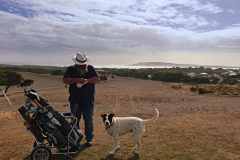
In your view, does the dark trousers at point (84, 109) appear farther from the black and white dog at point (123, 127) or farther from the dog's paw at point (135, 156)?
the dog's paw at point (135, 156)

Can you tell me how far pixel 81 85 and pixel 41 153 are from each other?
5.27 feet

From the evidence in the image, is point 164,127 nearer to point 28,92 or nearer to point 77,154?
point 77,154

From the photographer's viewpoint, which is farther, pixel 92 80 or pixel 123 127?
pixel 92 80

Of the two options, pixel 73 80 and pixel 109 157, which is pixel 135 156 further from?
pixel 73 80

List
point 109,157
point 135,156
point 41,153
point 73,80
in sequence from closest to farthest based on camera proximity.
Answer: point 41,153, point 109,157, point 135,156, point 73,80

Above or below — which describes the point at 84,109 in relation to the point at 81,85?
below

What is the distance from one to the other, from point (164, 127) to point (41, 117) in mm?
4886

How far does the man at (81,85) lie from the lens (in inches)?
288

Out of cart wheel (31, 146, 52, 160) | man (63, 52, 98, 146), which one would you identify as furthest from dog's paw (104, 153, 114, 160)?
cart wheel (31, 146, 52, 160)

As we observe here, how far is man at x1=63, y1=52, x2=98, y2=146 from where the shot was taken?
24.0ft

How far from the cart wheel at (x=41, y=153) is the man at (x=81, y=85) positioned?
119 centimetres

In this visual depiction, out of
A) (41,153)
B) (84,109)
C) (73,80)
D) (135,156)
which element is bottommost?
(135,156)

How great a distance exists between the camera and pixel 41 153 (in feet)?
21.3

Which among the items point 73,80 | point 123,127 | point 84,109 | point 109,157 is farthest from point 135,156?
point 73,80
